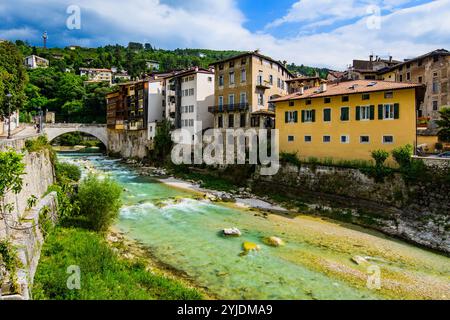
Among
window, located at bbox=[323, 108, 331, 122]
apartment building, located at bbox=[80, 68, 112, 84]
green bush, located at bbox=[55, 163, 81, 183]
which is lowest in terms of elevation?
green bush, located at bbox=[55, 163, 81, 183]

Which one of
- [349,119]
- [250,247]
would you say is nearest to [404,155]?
[349,119]

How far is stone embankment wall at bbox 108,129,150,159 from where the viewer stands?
2326 inches

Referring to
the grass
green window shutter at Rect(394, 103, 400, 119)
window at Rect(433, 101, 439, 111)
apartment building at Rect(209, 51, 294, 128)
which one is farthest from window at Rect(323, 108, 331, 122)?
window at Rect(433, 101, 439, 111)

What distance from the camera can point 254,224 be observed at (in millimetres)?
23234

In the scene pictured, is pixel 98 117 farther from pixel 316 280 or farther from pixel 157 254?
pixel 316 280

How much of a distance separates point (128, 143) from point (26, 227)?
176 feet

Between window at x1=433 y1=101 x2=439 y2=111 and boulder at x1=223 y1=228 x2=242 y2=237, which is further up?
window at x1=433 y1=101 x2=439 y2=111

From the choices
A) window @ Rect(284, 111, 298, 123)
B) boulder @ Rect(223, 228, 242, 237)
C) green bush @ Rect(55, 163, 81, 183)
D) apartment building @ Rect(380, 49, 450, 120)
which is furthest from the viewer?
apartment building @ Rect(380, 49, 450, 120)

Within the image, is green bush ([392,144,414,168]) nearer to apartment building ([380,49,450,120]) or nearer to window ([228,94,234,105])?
window ([228,94,234,105])

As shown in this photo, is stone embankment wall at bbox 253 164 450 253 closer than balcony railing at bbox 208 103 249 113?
Yes

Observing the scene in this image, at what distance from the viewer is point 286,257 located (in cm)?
1716

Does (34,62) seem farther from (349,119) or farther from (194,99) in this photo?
(349,119)

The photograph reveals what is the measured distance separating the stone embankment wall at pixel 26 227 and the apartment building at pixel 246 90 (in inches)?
988

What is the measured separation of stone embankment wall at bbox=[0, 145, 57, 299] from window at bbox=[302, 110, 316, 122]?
24808mm
